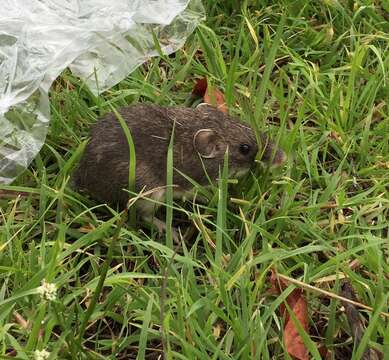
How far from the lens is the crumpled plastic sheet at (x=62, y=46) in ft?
12.4

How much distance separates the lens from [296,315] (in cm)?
299

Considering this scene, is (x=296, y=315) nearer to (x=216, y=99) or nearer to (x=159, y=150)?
(x=159, y=150)

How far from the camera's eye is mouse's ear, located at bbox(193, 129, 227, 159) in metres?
3.64

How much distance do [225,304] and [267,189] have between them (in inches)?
34.5

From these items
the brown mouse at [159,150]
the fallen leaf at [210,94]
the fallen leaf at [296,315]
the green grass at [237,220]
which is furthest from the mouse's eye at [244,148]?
the fallen leaf at [296,315]

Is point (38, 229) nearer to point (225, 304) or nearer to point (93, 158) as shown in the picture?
point (93, 158)

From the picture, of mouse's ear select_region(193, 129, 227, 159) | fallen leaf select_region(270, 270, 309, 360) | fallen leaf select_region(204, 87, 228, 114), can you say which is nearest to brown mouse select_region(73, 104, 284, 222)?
mouse's ear select_region(193, 129, 227, 159)

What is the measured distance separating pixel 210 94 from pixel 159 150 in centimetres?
61

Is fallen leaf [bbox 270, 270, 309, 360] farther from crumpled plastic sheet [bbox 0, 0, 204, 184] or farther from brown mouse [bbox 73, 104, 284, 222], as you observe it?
crumpled plastic sheet [bbox 0, 0, 204, 184]

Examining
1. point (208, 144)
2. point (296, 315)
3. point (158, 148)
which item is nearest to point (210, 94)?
point (208, 144)

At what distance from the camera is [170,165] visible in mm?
3305

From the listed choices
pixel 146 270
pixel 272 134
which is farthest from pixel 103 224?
pixel 272 134

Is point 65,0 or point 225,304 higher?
point 65,0

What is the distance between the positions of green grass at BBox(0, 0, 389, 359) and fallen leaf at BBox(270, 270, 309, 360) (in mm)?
49
